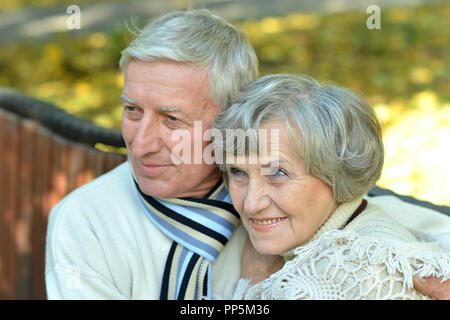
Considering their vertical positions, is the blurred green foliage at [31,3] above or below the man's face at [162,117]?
above

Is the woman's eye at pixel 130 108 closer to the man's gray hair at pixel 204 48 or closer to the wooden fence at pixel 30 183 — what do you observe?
the man's gray hair at pixel 204 48

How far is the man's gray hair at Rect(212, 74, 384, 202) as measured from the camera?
2.09m

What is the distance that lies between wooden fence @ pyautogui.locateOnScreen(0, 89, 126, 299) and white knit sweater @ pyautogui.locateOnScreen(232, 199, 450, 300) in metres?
1.46

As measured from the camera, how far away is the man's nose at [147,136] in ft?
7.54

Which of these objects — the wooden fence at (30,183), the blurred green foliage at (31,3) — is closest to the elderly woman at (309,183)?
the wooden fence at (30,183)

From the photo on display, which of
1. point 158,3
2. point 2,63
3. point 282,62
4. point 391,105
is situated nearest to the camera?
point 391,105

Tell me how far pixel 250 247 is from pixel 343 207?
18.4 inches

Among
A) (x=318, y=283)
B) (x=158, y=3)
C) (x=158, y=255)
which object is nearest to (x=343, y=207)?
(x=318, y=283)

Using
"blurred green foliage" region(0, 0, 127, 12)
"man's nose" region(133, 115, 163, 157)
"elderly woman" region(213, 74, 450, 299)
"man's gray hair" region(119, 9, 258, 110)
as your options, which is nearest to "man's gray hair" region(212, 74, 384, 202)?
"elderly woman" region(213, 74, 450, 299)

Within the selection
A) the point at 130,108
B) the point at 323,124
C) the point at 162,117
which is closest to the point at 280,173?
the point at 323,124

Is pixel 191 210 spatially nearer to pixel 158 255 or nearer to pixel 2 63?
pixel 158 255

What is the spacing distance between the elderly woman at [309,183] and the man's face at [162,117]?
0.12 m

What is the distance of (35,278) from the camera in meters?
3.68

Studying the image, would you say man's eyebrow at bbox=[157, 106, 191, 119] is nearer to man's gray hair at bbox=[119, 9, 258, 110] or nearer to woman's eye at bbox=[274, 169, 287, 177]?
man's gray hair at bbox=[119, 9, 258, 110]
